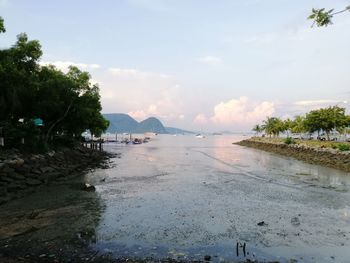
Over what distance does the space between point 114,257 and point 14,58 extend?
31.1 meters

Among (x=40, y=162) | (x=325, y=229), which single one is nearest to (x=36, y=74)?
(x=40, y=162)

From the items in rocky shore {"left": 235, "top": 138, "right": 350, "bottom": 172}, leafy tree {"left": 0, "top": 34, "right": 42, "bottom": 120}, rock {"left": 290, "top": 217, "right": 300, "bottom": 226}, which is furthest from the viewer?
rocky shore {"left": 235, "top": 138, "right": 350, "bottom": 172}

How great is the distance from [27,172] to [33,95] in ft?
37.9

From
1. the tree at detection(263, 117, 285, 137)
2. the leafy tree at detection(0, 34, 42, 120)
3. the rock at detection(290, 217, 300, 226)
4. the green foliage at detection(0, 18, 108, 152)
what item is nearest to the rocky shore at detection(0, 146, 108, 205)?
the green foliage at detection(0, 18, 108, 152)

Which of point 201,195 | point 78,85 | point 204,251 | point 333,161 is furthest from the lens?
point 333,161

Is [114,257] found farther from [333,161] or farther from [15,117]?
[333,161]

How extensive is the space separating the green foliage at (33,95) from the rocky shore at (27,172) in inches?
98.5

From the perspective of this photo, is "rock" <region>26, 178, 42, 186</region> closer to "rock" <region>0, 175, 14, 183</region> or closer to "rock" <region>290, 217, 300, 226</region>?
"rock" <region>0, 175, 14, 183</region>

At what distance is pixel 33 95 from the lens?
39.5 m

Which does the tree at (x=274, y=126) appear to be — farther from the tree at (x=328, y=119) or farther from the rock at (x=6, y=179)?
the rock at (x=6, y=179)

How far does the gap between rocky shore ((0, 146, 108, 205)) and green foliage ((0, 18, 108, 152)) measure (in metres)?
2.50

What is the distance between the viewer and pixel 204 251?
45.4 feet

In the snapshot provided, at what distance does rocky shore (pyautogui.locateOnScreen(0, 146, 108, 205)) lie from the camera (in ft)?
86.6

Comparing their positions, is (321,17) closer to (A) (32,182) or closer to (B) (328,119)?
(A) (32,182)
